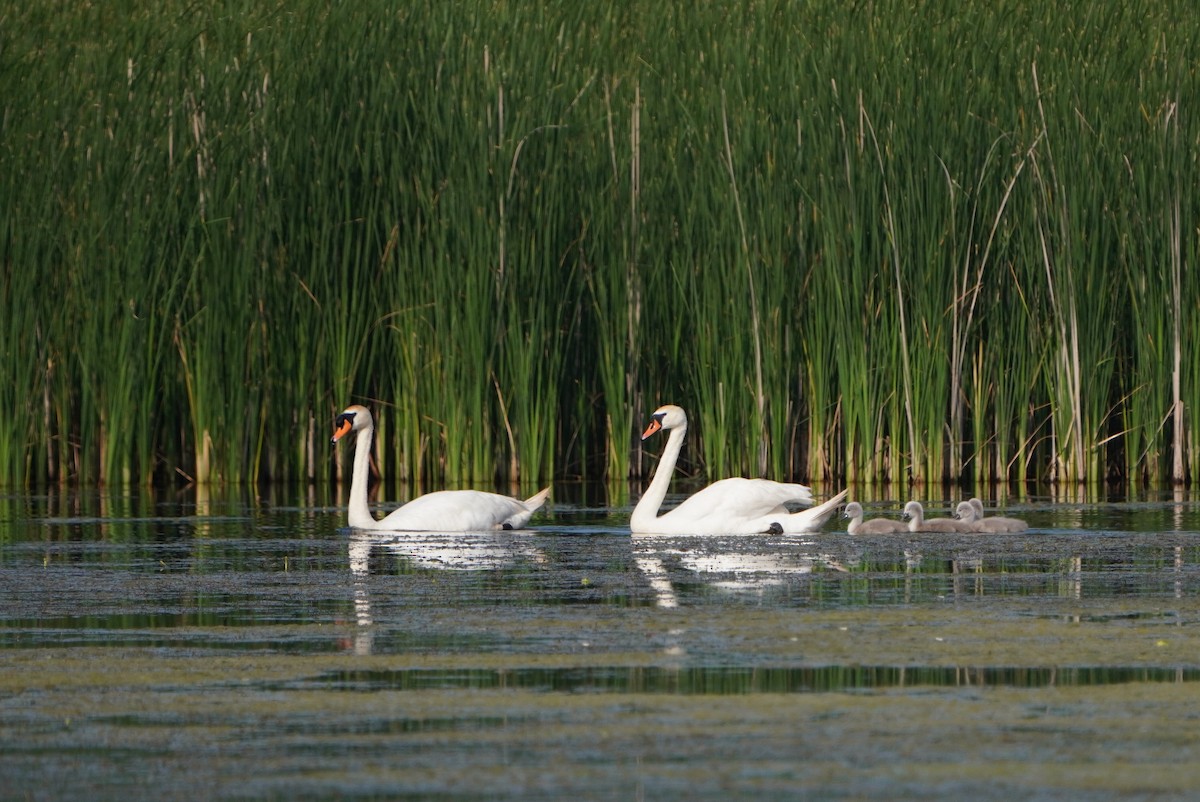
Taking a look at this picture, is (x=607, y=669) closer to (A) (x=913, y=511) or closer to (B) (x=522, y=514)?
(A) (x=913, y=511)

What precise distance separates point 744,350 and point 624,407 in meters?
1.02

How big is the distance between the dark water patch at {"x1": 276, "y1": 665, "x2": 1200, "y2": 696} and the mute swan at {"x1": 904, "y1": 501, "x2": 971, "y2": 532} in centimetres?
493

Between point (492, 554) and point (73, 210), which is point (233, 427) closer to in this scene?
point (73, 210)

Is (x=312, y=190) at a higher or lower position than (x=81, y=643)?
higher

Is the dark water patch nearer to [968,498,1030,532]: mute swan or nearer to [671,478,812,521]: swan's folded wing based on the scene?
[968,498,1030,532]: mute swan

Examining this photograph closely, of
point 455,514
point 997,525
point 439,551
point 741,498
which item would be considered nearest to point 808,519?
point 741,498

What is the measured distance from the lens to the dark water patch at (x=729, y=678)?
6352 mm

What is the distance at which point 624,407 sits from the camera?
52.4 feet

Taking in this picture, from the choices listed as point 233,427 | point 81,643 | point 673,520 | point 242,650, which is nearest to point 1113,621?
point 242,650

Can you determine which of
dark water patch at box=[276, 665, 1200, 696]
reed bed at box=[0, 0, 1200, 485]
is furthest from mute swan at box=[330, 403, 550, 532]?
dark water patch at box=[276, 665, 1200, 696]

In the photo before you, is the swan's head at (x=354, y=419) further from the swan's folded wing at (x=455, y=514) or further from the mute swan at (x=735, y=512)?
the mute swan at (x=735, y=512)

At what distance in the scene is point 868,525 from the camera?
38.0ft

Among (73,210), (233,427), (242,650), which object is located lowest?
(242,650)

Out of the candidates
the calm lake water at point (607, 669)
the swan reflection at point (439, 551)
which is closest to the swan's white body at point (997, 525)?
the calm lake water at point (607, 669)
